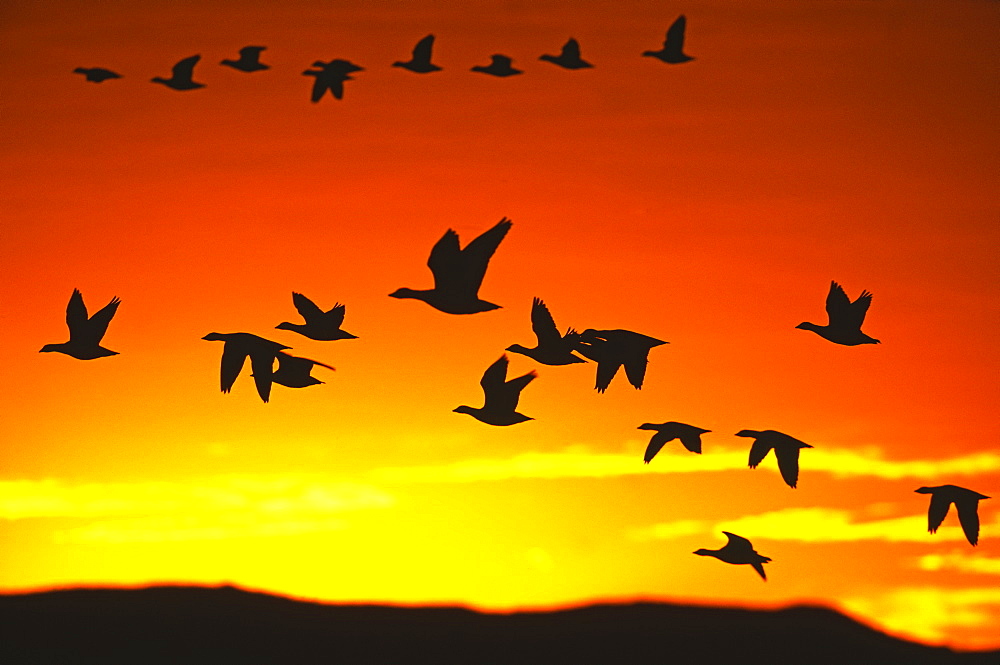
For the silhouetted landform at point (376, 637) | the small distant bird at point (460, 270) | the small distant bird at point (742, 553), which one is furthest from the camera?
the silhouetted landform at point (376, 637)

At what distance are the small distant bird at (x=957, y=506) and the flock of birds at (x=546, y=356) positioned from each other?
0.01m

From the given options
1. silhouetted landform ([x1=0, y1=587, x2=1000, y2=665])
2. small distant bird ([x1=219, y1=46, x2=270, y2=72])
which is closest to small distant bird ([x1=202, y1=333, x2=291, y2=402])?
small distant bird ([x1=219, y1=46, x2=270, y2=72])

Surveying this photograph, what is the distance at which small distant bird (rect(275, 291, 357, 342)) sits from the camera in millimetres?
13695

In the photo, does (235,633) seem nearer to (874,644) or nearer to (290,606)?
(290,606)

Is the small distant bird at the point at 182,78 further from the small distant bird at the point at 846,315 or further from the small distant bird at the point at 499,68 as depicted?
the small distant bird at the point at 846,315

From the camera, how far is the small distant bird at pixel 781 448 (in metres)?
14.2

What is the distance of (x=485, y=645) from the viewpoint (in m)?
33.4

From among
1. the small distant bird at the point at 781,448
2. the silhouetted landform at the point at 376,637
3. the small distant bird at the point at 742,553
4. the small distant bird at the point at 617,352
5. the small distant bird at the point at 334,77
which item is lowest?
the silhouetted landform at the point at 376,637

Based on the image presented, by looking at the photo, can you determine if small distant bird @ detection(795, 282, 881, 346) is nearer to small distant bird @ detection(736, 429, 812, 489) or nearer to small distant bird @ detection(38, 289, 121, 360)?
small distant bird @ detection(736, 429, 812, 489)

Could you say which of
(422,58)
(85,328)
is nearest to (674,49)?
(422,58)

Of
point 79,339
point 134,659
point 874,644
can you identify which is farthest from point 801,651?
point 79,339

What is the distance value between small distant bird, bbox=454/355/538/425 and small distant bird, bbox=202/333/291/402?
2264 mm

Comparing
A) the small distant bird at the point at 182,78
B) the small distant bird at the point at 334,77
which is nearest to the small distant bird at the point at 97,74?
the small distant bird at the point at 182,78

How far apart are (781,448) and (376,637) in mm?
19747
